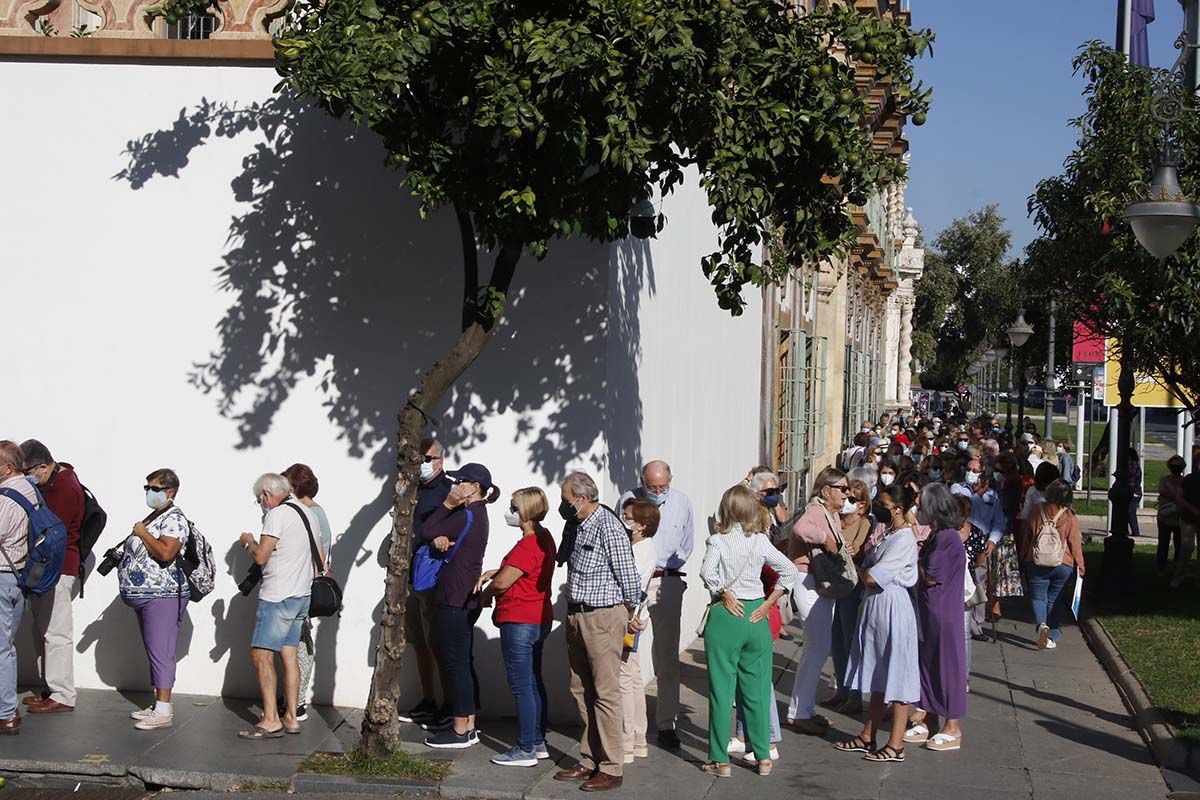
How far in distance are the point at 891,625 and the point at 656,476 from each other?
1.77m

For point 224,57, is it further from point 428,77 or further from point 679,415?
point 679,415

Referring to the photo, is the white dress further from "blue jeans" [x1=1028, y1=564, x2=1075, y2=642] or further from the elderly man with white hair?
"blue jeans" [x1=1028, y1=564, x2=1075, y2=642]

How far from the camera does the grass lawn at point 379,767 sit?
8422 mm

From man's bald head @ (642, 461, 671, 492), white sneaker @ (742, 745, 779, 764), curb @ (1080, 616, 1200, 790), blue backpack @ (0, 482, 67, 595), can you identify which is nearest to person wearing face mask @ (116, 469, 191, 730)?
blue backpack @ (0, 482, 67, 595)

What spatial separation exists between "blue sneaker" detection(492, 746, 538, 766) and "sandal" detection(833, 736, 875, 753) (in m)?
2.07

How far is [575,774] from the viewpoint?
8.51 meters

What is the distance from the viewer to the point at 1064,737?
10031mm

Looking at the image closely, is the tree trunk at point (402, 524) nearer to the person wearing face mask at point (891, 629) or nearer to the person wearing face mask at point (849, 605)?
the person wearing face mask at point (891, 629)

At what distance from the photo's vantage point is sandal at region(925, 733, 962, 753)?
31.3 ft

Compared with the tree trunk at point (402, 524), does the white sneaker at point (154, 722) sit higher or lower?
lower

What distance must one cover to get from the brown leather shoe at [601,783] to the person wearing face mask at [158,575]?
2.92 meters

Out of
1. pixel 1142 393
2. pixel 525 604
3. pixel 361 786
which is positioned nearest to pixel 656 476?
pixel 525 604

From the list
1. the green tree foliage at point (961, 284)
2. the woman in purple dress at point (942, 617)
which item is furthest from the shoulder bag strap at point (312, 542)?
the green tree foliage at point (961, 284)

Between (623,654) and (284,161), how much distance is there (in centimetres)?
428
